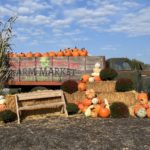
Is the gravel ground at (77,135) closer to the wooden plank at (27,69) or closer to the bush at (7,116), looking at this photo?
the bush at (7,116)

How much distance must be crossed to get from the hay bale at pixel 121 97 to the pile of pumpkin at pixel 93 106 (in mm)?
285

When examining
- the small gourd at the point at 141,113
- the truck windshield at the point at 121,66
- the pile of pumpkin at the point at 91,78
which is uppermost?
the truck windshield at the point at 121,66

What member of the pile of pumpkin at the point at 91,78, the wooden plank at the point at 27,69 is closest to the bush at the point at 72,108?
the pile of pumpkin at the point at 91,78

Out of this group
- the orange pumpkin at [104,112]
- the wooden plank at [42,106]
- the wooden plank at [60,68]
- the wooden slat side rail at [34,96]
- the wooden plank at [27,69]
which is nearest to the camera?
the orange pumpkin at [104,112]

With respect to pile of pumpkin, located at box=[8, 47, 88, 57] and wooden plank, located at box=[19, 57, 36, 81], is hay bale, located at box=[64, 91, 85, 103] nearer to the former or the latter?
pile of pumpkin, located at box=[8, 47, 88, 57]

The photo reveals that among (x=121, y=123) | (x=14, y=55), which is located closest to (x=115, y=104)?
(x=121, y=123)

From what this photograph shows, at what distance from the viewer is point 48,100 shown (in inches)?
531

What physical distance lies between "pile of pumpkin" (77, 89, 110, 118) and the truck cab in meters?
3.76

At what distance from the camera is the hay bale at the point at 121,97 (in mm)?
13805

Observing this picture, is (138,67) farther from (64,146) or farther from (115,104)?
(64,146)

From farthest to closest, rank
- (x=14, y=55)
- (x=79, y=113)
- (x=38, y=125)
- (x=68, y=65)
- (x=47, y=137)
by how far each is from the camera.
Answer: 1. (x=14, y=55)
2. (x=68, y=65)
3. (x=79, y=113)
4. (x=38, y=125)
5. (x=47, y=137)

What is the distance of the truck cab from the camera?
673 inches

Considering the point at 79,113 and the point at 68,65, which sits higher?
the point at 68,65

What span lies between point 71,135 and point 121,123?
217cm
